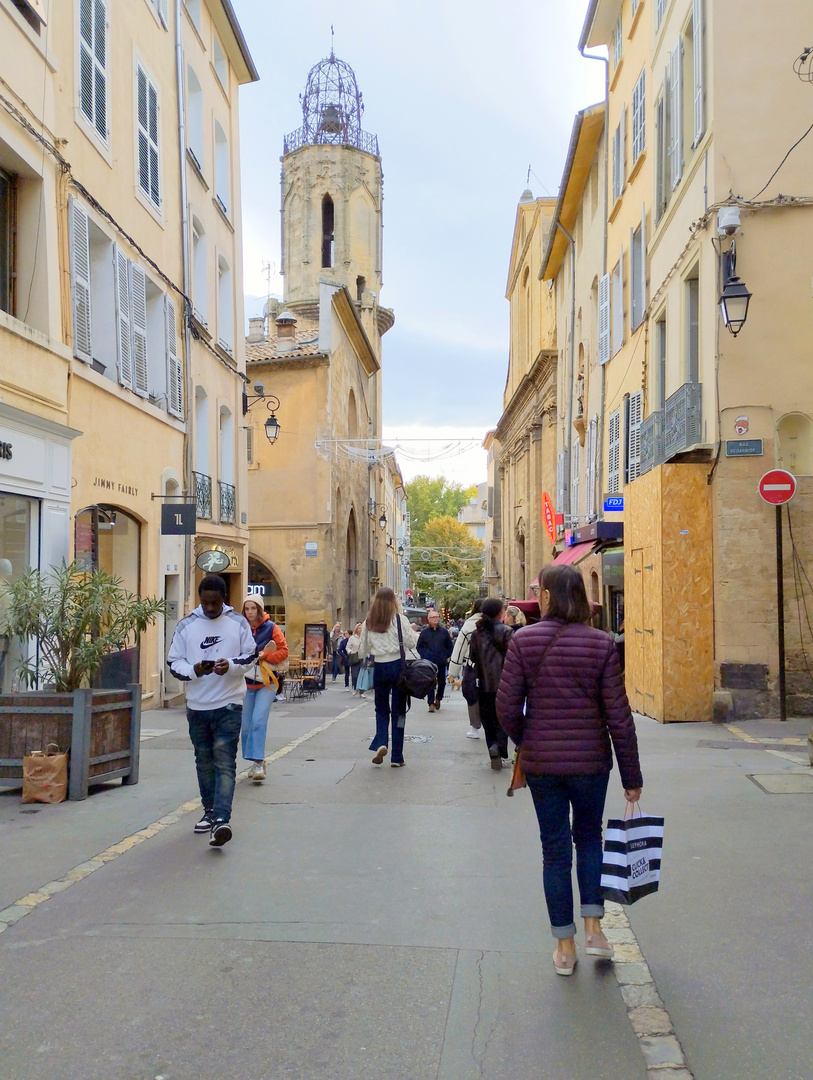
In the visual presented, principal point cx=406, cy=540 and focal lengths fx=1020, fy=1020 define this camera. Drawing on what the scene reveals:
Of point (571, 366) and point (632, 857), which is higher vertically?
point (571, 366)

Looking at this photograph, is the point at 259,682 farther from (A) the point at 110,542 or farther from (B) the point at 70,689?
(A) the point at 110,542

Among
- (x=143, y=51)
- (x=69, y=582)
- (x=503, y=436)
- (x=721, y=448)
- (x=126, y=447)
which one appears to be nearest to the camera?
(x=69, y=582)

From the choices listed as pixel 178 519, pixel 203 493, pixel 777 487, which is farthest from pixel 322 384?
pixel 777 487

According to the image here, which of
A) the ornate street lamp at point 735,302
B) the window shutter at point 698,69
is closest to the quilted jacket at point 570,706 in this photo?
the ornate street lamp at point 735,302

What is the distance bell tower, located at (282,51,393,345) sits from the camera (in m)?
47.0

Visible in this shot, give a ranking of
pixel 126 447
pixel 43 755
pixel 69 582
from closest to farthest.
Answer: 1. pixel 43 755
2. pixel 69 582
3. pixel 126 447

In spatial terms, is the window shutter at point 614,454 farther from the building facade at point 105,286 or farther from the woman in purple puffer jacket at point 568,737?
the woman in purple puffer jacket at point 568,737

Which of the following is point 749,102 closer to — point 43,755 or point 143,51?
point 143,51

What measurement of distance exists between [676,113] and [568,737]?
12.7m

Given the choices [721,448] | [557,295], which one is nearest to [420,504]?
[557,295]

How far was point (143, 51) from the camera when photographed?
15797 millimetres

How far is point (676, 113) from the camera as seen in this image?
47.1 feet

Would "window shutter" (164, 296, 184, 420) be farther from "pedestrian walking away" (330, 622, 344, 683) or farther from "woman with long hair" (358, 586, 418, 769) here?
"pedestrian walking away" (330, 622, 344, 683)

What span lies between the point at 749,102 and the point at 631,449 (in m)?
6.91
